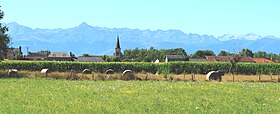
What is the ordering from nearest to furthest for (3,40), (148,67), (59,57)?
1. (3,40)
2. (148,67)
3. (59,57)

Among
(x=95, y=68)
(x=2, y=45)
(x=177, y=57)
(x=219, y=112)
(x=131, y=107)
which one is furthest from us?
(x=177, y=57)

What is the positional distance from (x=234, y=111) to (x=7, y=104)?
32.5ft

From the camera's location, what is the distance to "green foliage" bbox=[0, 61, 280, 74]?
263 feet

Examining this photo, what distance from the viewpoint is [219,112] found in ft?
58.9

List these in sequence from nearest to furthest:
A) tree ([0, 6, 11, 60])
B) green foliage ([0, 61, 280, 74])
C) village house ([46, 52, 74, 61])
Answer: tree ([0, 6, 11, 60])
green foliage ([0, 61, 280, 74])
village house ([46, 52, 74, 61])

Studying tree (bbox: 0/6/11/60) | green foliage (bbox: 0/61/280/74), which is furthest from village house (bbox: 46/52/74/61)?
tree (bbox: 0/6/11/60)

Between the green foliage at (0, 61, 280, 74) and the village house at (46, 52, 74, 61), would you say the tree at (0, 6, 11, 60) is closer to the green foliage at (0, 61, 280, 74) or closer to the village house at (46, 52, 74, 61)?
the green foliage at (0, 61, 280, 74)

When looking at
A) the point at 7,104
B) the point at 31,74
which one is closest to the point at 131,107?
the point at 7,104

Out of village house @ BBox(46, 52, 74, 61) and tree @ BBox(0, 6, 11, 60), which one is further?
village house @ BBox(46, 52, 74, 61)

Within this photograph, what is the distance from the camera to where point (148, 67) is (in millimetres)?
81625

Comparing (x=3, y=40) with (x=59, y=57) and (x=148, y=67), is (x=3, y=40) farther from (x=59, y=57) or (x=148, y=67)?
(x=59, y=57)

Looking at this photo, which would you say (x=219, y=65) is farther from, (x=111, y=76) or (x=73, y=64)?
(x=111, y=76)

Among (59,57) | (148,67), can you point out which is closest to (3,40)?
(148,67)

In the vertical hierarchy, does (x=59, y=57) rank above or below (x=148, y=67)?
above
